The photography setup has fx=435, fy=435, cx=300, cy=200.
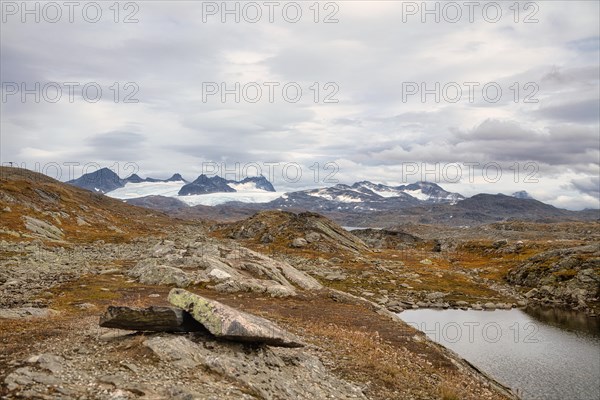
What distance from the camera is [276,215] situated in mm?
191125

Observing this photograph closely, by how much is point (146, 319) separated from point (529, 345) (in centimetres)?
5740

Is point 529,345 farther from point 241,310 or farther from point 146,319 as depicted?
point 146,319

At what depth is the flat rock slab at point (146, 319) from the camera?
23359 millimetres

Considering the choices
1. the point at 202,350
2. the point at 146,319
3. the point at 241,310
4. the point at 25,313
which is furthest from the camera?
the point at 241,310

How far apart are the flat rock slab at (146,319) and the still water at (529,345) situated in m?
35.4

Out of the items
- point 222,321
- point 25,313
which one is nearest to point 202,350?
point 222,321

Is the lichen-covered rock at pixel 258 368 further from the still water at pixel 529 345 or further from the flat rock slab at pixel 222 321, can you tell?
the still water at pixel 529 345

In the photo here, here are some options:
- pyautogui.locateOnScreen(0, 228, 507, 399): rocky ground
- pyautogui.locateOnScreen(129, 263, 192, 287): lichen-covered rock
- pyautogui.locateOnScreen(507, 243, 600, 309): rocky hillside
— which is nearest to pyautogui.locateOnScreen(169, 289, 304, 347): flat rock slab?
pyautogui.locateOnScreen(0, 228, 507, 399): rocky ground

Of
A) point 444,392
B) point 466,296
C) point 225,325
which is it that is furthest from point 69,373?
point 466,296

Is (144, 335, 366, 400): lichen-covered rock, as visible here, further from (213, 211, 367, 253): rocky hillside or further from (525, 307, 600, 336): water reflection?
(213, 211, 367, 253): rocky hillside

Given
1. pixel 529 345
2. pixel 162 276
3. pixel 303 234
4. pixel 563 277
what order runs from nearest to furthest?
pixel 162 276, pixel 529 345, pixel 563 277, pixel 303 234

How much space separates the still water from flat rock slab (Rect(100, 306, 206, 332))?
35355 mm

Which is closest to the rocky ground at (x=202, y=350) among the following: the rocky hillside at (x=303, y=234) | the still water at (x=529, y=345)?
the still water at (x=529, y=345)

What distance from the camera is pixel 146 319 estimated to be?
23.7m
